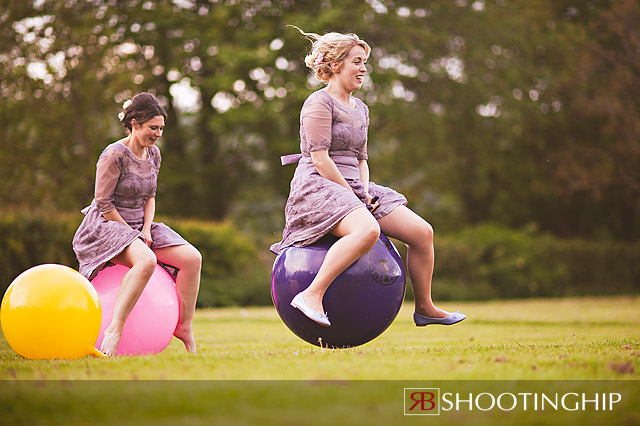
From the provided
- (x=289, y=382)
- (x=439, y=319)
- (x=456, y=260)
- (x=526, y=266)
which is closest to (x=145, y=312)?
(x=439, y=319)

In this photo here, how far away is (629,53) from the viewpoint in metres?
22.8

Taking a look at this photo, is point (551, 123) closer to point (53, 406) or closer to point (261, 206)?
point (261, 206)

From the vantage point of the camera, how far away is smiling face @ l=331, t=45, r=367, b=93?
6.25 m

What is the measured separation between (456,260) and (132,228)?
15410mm

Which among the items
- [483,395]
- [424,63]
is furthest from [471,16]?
[483,395]

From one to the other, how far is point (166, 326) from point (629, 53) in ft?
67.3

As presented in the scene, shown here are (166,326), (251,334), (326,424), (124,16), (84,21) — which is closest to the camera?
(326,424)

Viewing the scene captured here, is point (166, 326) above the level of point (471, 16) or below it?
below

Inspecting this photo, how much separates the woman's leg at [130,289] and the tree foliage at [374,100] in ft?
48.1

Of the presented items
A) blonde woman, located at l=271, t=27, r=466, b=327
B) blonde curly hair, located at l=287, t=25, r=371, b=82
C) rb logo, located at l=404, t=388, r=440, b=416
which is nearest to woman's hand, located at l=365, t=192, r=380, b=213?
blonde woman, located at l=271, t=27, r=466, b=327

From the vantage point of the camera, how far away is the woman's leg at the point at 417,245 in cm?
625

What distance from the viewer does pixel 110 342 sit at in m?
5.90

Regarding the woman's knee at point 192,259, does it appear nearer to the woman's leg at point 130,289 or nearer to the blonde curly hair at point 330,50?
the woman's leg at point 130,289

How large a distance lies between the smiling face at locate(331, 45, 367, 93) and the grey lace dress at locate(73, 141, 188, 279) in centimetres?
190
